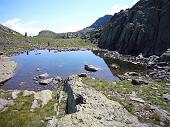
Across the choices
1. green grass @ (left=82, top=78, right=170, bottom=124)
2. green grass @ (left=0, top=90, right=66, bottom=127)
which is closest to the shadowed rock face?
green grass @ (left=82, top=78, right=170, bottom=124)

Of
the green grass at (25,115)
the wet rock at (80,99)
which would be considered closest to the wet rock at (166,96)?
the wet rock at (80,99)

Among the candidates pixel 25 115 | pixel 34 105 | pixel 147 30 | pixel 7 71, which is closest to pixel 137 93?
pixel 34 105

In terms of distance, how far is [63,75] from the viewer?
69438 mm

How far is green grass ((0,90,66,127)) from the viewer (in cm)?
3216

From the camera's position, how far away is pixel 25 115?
114ft

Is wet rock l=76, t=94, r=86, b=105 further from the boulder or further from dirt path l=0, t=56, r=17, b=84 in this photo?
dirt path l=0, t=56, r=17, b=84

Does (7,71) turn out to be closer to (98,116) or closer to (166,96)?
(166,96)

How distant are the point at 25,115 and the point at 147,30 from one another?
7819 cm

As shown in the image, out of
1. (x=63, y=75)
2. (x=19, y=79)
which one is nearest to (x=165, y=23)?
(x=63, y=75)

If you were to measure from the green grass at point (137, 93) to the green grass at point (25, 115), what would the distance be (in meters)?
7.99

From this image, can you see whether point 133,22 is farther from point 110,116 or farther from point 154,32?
point 110,116

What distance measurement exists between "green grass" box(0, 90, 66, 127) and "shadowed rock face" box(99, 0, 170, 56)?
60490 mm

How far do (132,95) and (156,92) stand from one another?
4921 millimetres

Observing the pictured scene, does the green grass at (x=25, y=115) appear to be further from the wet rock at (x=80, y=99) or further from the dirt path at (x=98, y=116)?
the dirt path at (x=98, y=116)
